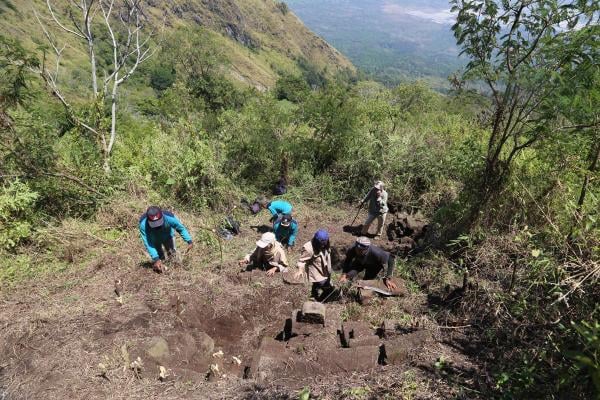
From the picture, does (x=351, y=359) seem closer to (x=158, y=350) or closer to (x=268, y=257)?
(x=158, y=350)

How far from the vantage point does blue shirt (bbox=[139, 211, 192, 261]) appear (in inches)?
218

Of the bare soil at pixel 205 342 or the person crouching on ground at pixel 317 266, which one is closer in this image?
the bare soil at pixel 205 342

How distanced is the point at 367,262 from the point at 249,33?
140 m

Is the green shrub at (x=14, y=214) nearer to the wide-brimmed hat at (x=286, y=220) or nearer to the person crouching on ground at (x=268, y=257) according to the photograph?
the person crouching on ground at (x=268, y=257)

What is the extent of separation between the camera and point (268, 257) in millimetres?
6098

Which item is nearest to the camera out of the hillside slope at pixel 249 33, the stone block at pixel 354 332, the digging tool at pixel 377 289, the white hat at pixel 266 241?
the stone block at pixel 354 332

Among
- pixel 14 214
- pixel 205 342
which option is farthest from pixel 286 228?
pixel 14 214

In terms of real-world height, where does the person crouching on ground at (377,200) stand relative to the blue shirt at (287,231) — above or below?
above

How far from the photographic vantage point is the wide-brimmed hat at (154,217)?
536 centimetres

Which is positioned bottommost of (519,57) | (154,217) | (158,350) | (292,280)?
(158,350)

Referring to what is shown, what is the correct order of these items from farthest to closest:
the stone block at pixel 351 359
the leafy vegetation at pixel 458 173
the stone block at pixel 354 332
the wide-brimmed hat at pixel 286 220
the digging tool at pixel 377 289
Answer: the wide-brimmed hat at pixel 286 220 → the digging tool at pixel 377 289 → the stone block at pixel 354 332 → the stone block at pixel 351 359 → the leafy vegetation at pixel 458 173

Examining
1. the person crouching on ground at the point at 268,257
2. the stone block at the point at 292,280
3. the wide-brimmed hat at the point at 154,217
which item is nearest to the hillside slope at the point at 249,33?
the wide-brimmed hat at the point at 154,217

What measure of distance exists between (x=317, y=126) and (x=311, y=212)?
3.01 m

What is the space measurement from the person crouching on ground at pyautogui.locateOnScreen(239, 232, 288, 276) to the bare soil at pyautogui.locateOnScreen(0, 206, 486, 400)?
23 cm
